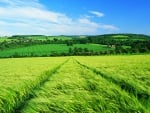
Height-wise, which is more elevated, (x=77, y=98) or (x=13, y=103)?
(x=77, y=98)

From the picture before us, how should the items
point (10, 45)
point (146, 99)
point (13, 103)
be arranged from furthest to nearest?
point (10, 45) < point (13, 103) < point (146, 99)

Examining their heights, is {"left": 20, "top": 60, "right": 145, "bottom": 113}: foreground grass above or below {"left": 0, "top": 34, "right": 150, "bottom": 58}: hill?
above

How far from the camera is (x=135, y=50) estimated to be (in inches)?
3629

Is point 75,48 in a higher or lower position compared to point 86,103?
lower

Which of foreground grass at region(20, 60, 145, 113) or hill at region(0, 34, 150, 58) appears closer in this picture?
foreground grass at region(20, 60, 145, 113)

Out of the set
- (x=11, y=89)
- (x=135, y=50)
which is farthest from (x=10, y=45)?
(x=11, y=89)

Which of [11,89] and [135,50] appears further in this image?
[135,50]

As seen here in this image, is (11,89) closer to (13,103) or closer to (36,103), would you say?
(13,103)

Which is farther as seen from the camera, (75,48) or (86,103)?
(75,48)

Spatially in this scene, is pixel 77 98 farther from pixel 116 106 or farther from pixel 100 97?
pixel 116 106

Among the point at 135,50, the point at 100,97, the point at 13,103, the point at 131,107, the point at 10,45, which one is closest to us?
the point at 131,107

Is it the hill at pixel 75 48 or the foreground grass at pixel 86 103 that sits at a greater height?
the foreground grass at pixel 86 103

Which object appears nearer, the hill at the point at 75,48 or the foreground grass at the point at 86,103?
the foreground grass at the point at 86,103

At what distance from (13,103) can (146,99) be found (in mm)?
3544
